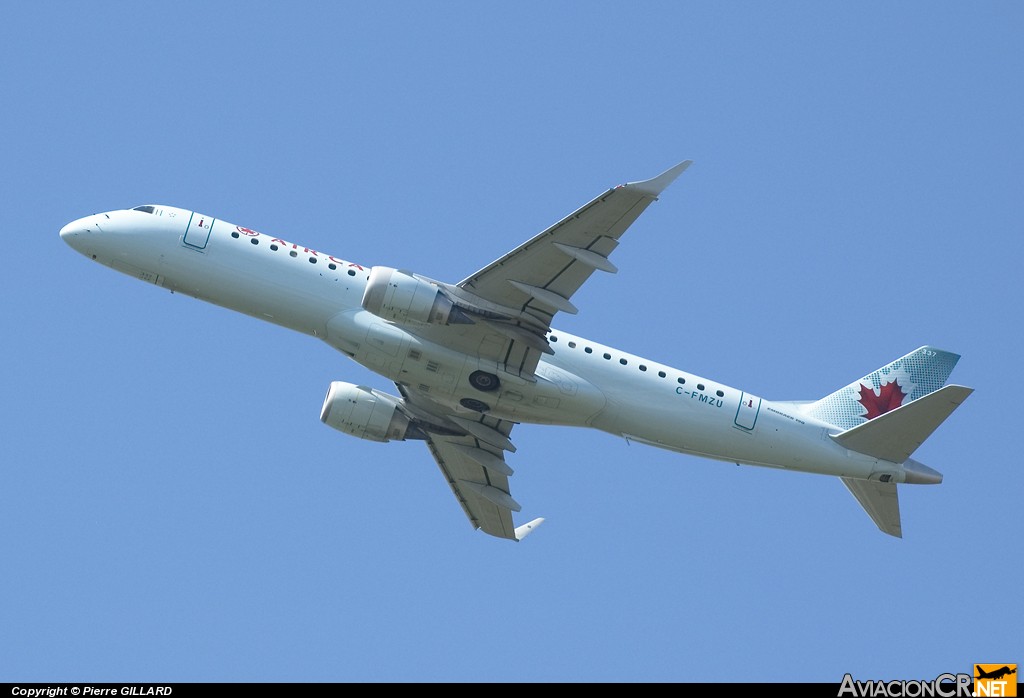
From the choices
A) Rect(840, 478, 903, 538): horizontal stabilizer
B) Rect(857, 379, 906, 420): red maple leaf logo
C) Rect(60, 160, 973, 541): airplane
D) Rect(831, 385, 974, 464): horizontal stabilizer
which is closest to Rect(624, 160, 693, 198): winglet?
Rect(60, 160, 973, 541): airplane

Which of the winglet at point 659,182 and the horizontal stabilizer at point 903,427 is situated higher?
the winglet at point 659,182

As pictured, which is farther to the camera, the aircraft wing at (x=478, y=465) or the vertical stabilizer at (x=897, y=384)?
the aircraft wing at (x=478, y=465)

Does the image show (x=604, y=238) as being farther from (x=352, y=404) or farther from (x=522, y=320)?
(x=352, y=404)

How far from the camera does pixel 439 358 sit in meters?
43.9

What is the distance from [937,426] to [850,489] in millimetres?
4538

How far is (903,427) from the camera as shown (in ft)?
148

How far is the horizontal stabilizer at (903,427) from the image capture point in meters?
43.7

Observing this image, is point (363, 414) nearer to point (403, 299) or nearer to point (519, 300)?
point (403, 299)

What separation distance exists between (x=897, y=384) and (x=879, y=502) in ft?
15.7

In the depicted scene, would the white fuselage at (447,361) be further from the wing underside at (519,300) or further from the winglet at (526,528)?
the winglet at (526,528)

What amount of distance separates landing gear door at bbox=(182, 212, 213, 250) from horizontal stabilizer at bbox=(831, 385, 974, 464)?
23.2 metres

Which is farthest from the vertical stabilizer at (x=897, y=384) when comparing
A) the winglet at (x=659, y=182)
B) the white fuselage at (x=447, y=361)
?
the winglet at (x=659, y=182)

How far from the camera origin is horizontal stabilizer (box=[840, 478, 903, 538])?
4725 centimetres

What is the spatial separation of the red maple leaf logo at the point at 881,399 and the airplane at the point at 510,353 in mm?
114
